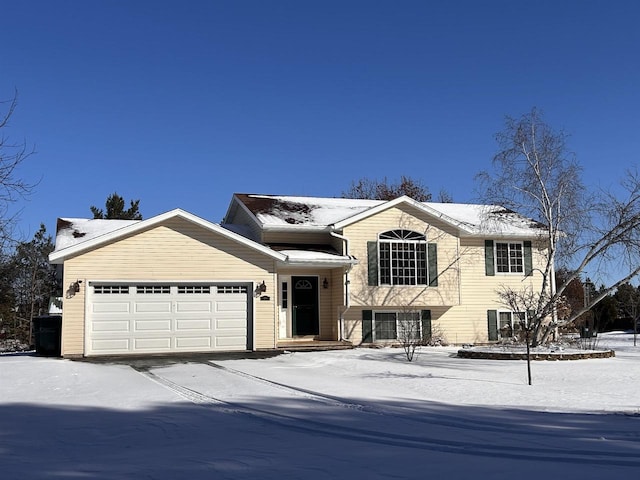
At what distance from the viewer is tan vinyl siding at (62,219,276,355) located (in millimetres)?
17438

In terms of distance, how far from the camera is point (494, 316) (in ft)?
77.7

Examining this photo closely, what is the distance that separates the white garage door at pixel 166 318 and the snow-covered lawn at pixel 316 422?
7.21 feet

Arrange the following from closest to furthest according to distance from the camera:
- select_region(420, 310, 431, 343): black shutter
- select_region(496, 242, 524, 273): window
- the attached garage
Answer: the attached garage, select_region(420, 310, 431, 343): black shutter, select_region(496, 242, 524, 273): window

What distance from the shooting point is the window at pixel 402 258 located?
21750 millimetres

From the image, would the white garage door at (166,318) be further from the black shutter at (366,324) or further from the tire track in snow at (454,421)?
the tire track in snow at (454,421)

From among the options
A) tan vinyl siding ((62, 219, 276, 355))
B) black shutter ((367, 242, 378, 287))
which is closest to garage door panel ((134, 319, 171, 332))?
tan vinyl siding ((62, 219, 276, 355))

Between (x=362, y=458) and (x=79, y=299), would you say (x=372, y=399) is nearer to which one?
(x=362, y=458)

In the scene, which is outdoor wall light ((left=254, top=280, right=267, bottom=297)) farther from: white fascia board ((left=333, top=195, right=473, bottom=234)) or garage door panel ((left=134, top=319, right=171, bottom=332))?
white fascia board ((left=333, top=195, right=473, bottom=234))

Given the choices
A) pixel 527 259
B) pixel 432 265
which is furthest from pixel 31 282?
pixel 527 259

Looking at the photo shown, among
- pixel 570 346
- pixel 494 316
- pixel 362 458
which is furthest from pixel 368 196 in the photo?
pixel 362 458

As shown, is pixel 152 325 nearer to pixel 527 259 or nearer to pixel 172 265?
pixel 172 265

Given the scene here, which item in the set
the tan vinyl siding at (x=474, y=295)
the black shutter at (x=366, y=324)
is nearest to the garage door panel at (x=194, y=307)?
the black shutter at (x=366, y=324)

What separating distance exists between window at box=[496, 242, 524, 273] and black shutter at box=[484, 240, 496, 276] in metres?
0.27

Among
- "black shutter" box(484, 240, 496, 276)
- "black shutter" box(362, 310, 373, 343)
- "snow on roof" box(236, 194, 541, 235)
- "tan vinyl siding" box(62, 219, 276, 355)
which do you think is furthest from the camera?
"black shutter" box(484, 240, 496, 276)
